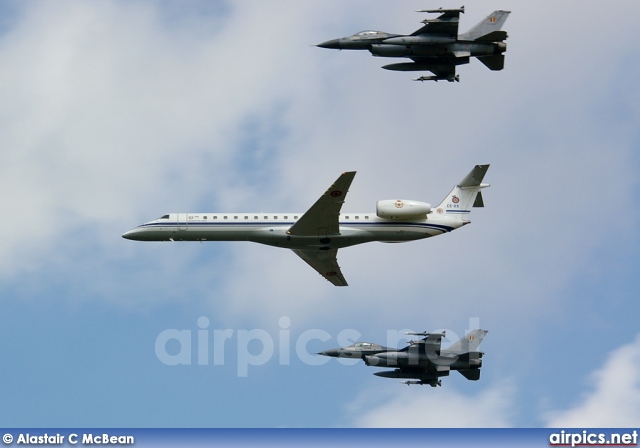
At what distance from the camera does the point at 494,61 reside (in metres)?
78.1

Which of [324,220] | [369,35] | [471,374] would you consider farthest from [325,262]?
[369,35]

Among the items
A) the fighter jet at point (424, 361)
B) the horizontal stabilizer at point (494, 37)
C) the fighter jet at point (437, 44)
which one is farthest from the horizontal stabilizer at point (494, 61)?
the fighter jet at point (424, 361)

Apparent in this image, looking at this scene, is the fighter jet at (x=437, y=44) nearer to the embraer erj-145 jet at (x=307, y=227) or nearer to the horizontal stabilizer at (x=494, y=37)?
the horizontal stabilizer at (x=494, y=37)

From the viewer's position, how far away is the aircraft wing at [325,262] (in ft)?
268

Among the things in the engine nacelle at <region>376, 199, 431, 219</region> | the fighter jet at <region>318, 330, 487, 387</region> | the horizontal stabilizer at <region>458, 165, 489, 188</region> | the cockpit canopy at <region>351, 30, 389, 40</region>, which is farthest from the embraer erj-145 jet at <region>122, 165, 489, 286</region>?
the cockpit canopy at <region>351, 30, 389, 40</region>

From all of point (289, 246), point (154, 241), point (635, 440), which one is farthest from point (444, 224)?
point (635, 440)

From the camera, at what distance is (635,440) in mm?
60438

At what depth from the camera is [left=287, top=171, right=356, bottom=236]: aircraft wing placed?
2928 inches

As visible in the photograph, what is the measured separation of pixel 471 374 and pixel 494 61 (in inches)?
828

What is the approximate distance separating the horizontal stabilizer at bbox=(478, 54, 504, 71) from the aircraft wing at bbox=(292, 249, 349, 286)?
50.5 feet

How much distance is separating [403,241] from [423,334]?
6.34 metres

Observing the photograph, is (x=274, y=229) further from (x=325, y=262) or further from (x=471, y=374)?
(x=471, y=374)

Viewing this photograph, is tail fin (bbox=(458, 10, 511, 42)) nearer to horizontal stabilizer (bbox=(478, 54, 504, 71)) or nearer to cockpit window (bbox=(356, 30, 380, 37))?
horizontal stabilizer (bbox=(478, 54, 504, 71))

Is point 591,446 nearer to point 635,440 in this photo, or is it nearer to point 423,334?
point 635,440
